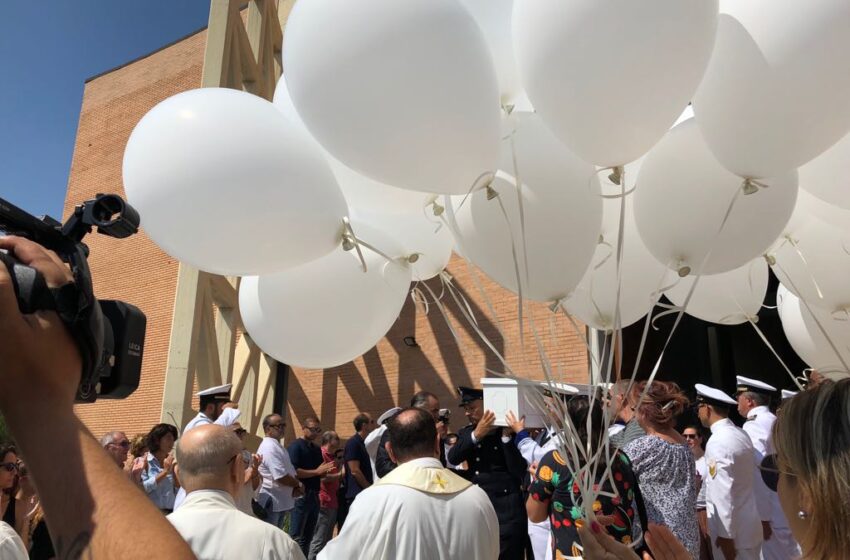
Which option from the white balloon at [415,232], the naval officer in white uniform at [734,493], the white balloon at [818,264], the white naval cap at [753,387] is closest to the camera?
the white balloon at [818,264]

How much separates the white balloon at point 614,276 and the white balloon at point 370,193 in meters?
0.92

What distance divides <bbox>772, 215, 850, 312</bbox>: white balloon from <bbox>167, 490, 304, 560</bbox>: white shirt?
280 centimetres

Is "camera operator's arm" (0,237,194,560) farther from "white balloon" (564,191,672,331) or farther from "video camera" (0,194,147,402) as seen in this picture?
"white balloon" (564,191,672,331)

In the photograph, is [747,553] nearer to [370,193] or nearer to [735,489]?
[735,489]

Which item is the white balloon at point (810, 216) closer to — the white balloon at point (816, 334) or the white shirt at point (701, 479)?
the white balloon at point (816, 334)

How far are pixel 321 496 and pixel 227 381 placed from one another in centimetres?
282

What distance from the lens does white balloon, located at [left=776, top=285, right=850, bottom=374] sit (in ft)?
11.8

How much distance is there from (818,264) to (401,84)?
2407 millimetres

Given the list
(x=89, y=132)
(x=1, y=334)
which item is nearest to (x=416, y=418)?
(x=1, y=334)

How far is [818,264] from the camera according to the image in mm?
3398

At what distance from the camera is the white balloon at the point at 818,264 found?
3.31 metres

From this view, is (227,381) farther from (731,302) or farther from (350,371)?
(731,302)

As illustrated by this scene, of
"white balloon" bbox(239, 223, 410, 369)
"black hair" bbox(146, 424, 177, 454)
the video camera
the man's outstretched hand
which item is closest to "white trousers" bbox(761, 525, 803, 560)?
"white balloon" bbox(239, 223, 410, 369)

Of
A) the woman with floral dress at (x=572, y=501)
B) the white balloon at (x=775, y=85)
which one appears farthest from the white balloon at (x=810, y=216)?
the woman with floral dress at (x=572, y=501)
